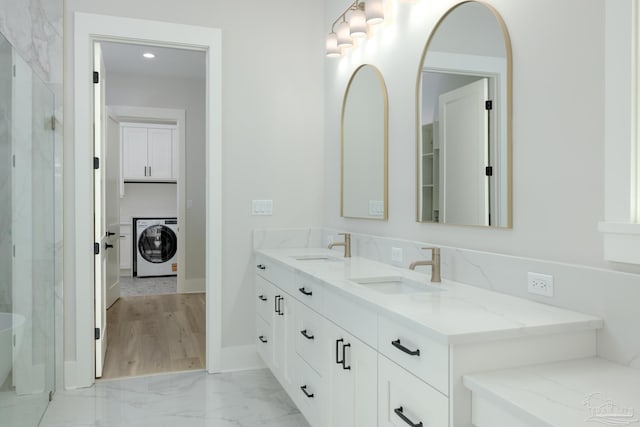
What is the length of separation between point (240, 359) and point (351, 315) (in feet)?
6.07

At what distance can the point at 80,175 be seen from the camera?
3.01 metres

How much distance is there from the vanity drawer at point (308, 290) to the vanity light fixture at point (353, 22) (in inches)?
57.2

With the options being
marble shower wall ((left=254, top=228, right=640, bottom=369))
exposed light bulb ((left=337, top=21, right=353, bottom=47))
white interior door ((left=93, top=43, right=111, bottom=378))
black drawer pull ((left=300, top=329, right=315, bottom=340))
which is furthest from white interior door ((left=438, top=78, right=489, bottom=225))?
white interior door ((left=93, top=43, right=111, bottom=378))

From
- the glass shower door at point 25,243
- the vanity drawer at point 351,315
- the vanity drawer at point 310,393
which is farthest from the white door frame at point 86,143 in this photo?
the vanity drawer at point 351,315

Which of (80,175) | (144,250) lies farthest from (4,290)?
(144,250)

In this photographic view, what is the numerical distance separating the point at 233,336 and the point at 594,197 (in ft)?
8.44

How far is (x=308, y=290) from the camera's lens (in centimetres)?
224

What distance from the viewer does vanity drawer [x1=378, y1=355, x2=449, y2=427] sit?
1.25 meters

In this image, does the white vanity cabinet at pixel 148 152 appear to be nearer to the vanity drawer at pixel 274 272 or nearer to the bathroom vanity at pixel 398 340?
the vanity drawer at pixel 274 272

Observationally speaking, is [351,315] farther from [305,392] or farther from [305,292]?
[305,392]

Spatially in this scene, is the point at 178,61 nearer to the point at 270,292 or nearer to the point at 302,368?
the point at 270,292

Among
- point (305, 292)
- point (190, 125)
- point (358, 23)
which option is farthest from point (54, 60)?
point (190, 125)

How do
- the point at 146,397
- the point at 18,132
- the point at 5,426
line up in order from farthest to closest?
the point at 146,397 → the point at 18,132 → the point at 5,426

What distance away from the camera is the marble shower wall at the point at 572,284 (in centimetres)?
130
